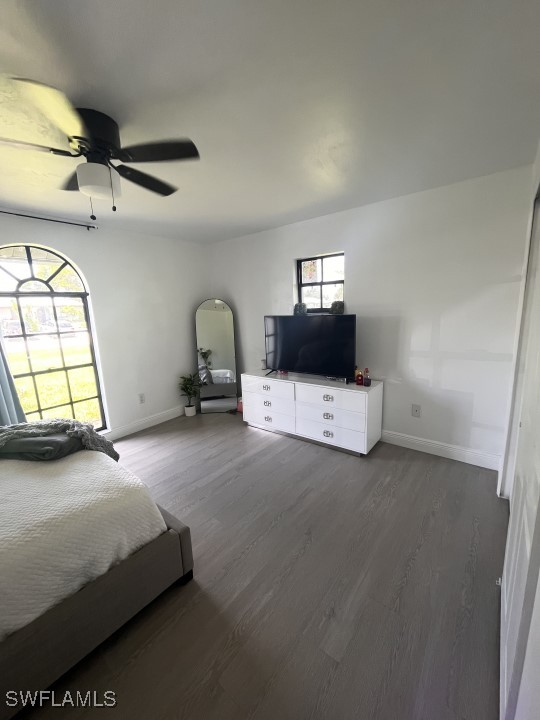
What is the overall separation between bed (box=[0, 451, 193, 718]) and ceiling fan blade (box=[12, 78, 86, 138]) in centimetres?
167

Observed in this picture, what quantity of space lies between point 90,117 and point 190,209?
1426 mm

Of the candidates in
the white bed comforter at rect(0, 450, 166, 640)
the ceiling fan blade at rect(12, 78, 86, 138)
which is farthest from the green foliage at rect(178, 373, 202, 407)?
the ceiling fan blade at rect(12, 78, 86, 138)

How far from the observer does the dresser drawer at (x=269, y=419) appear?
3246 mm

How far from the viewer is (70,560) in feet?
3.89

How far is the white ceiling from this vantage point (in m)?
0.96

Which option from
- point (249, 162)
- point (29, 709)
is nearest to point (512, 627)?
point (29, 709)

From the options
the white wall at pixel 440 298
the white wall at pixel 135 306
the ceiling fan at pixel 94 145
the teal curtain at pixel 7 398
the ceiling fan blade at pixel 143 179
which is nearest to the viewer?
the ceiling fan at pixel 94 145

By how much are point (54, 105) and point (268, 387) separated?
269cm

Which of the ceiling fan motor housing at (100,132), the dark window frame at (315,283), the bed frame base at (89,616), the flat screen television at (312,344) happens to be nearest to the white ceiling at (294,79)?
the ceiling fan motor housing at (100,132)

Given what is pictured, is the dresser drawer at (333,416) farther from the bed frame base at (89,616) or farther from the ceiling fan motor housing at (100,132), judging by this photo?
the ceiling fan motor housing at (100,132)

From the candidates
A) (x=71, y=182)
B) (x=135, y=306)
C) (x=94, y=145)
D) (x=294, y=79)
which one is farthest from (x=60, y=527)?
(x=135, y=306)

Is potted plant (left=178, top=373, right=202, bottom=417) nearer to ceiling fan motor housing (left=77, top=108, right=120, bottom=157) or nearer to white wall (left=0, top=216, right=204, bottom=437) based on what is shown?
white wall (left=0, top=216, right=204, bottom=437)
